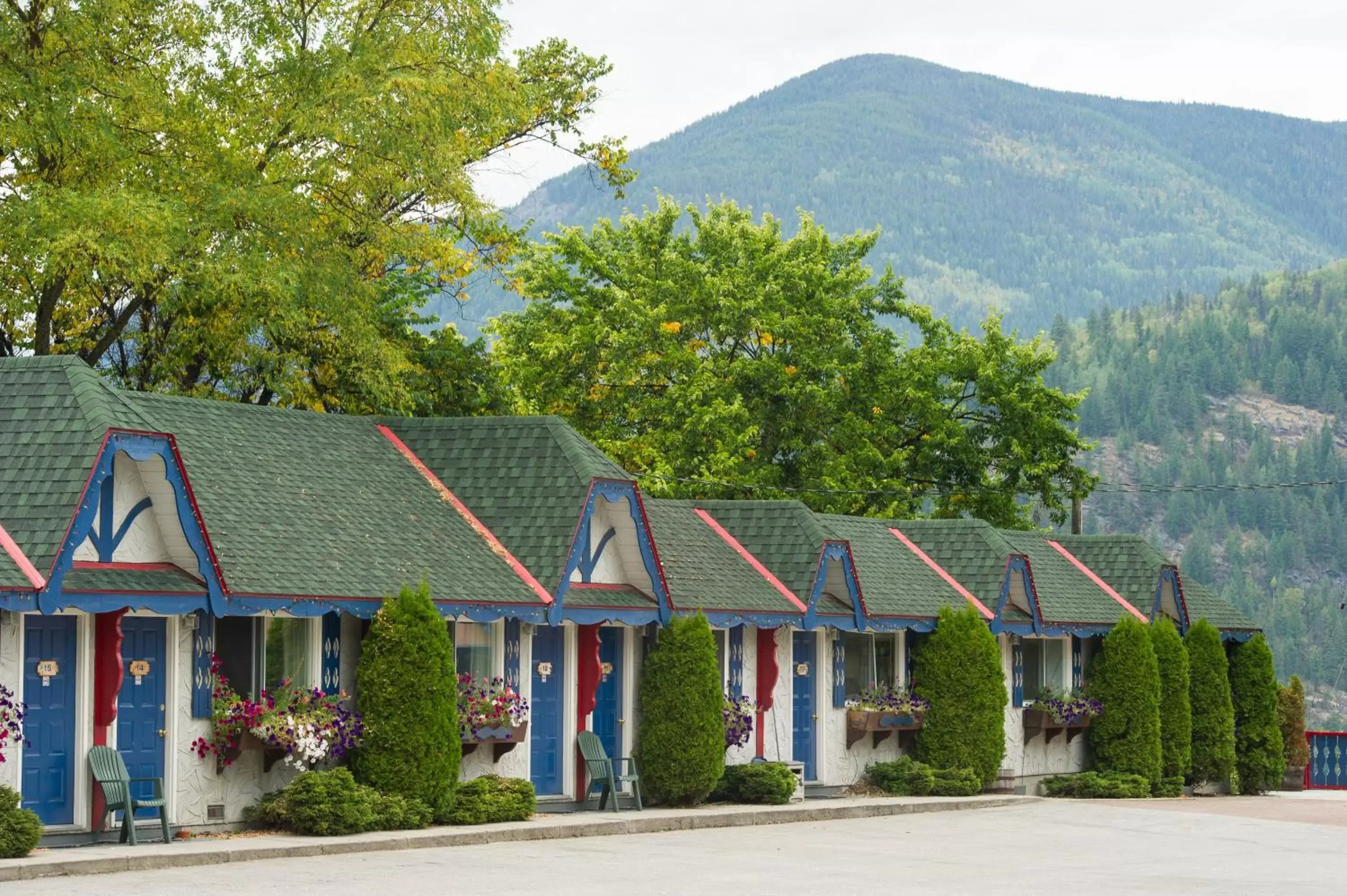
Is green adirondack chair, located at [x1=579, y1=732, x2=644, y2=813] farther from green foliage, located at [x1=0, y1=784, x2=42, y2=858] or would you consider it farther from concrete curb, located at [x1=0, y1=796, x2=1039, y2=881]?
green foliage, located at [x1=0, y1=784, x2=42, y2=858]

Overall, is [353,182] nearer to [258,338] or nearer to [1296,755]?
[258,338]

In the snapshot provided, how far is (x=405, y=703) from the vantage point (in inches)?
953

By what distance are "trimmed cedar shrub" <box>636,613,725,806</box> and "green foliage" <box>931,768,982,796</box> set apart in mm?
6137

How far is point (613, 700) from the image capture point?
94.4 ft

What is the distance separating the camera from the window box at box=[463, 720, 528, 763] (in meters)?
25.5

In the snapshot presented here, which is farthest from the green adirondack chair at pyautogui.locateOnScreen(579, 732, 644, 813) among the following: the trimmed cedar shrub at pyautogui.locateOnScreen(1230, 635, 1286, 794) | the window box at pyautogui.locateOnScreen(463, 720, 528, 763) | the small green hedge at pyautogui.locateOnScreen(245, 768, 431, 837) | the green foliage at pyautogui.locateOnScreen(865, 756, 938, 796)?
the trimmed cedar shrub at pyautogui.locateOnScreen(1230, 635, 1286, 794)

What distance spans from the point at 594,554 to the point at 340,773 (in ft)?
18.5

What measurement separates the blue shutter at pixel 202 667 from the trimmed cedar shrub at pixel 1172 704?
20.9 metres

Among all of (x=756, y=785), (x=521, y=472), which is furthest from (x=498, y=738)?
(x=756, y=785)

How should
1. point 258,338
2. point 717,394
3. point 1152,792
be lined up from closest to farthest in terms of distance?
point 258,338 → point 1152,792 → point 717,394

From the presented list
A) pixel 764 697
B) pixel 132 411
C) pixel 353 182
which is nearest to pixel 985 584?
pixel 764 697

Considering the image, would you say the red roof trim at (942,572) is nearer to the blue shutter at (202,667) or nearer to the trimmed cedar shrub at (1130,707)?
the trimmed cedar shrub at (1130,707)

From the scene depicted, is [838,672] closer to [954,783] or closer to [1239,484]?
[954,783]

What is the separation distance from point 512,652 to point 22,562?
7963 millimetres
